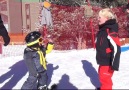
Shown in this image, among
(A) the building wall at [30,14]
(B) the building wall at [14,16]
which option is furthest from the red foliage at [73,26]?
(B) the building wall at [14,16]

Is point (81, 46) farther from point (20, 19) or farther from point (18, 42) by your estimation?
point (20, 19)

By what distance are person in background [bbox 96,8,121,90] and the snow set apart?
1248 mm

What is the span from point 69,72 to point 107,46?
2899mm

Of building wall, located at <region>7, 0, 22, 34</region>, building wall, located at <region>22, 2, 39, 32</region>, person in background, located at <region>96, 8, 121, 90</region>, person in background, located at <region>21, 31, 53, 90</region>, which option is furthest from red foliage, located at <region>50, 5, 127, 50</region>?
person in background, located at <region>96, 8, 121, 90</region>

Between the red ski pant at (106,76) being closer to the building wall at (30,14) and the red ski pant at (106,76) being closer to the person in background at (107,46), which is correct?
the person in background at (107,46)

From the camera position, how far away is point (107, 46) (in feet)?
16.4

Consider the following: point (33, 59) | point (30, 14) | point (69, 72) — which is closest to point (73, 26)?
point (69, 72)

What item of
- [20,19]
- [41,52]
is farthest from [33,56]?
[20,19]

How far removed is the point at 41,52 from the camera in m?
5.40

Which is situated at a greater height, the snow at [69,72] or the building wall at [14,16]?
the building wall at [14,16]

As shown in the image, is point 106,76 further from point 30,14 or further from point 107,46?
point 30,14

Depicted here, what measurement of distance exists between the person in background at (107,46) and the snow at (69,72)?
4.10 feet

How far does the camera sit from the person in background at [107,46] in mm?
4874

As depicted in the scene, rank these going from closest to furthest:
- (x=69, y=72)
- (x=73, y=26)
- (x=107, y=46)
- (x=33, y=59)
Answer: (x=107, y=46), (x=33, y=59), (x=69, y=72), (x=73, y=26)
